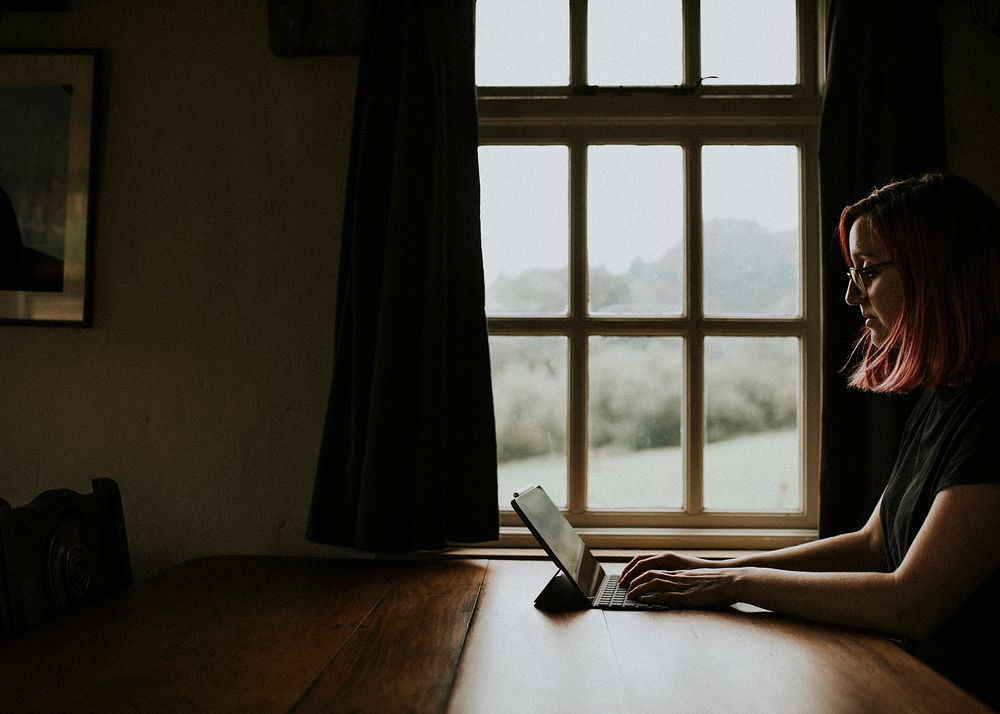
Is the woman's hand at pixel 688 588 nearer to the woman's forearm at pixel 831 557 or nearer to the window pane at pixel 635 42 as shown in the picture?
the woman's forearm at pixel 831 557

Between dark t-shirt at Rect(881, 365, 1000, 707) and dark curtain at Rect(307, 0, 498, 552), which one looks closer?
dark t-shirt at Rect(881, 365, 1000, 707)

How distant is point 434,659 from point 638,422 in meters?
1.12

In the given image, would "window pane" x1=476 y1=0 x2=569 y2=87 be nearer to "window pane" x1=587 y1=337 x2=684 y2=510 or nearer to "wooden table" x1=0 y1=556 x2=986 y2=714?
Answer: "window pane" x1=587 y1=337 x2=684 y2=510

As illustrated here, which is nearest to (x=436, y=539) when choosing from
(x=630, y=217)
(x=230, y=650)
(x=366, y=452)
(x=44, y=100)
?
(x=366, y=452)

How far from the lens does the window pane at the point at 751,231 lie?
2076mm

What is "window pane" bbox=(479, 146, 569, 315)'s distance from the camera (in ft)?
6.88

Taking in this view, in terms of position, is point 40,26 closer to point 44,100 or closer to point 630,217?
point 44,100

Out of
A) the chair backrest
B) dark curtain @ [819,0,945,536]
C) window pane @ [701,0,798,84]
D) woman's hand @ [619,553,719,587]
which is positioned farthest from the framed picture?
dark curtain @ [819,0,945,536]

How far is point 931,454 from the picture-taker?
3.93 feet

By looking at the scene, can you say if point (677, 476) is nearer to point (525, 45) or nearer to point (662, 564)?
point (662, 564)

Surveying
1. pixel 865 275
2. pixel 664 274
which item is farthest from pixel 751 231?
pixel 865 275

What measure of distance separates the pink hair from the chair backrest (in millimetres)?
1518

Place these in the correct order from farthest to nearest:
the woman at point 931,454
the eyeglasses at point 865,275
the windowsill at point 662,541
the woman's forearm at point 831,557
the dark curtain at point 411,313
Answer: the windowsill at point 662,541, the dark curtain at point 411,313, the woman's forearm at point 831,557, the eyeglasses at point 865,275, the woman at point 931,454

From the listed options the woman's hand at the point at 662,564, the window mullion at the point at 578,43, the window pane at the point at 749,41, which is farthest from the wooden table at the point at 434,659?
the window pane at the point at 749,41
